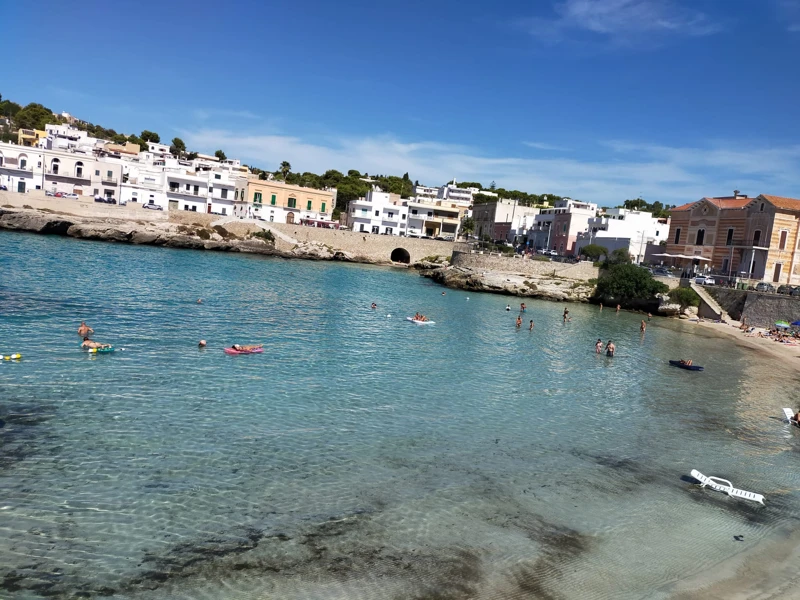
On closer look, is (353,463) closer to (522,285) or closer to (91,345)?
(91,345)

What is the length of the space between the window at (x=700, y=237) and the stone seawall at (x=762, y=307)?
450 inches

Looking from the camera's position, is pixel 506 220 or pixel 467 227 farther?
pixel 506 220

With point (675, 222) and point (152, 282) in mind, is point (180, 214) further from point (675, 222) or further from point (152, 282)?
point (675, 222)

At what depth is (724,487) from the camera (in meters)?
14.5

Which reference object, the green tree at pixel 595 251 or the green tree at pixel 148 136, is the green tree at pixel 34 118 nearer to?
the green tree at pixel 148 136

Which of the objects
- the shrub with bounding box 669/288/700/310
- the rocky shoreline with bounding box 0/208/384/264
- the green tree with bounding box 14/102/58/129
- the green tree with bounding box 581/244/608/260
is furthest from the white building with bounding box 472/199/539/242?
the green tree with bounding box 14/102/58/129

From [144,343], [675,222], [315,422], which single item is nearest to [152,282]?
[144,343]

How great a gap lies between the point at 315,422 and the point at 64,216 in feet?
216

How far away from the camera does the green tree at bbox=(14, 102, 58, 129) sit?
130750 millimetres

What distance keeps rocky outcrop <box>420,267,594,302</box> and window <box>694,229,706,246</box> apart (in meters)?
12.9

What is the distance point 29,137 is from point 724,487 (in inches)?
5127

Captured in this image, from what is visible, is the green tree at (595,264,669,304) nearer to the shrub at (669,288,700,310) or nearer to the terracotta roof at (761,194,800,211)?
the shrub at (669,288,700,310)

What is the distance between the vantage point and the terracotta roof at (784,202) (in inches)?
2125

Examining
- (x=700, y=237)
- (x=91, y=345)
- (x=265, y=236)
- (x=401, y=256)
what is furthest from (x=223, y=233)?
(x=91, y=345)
